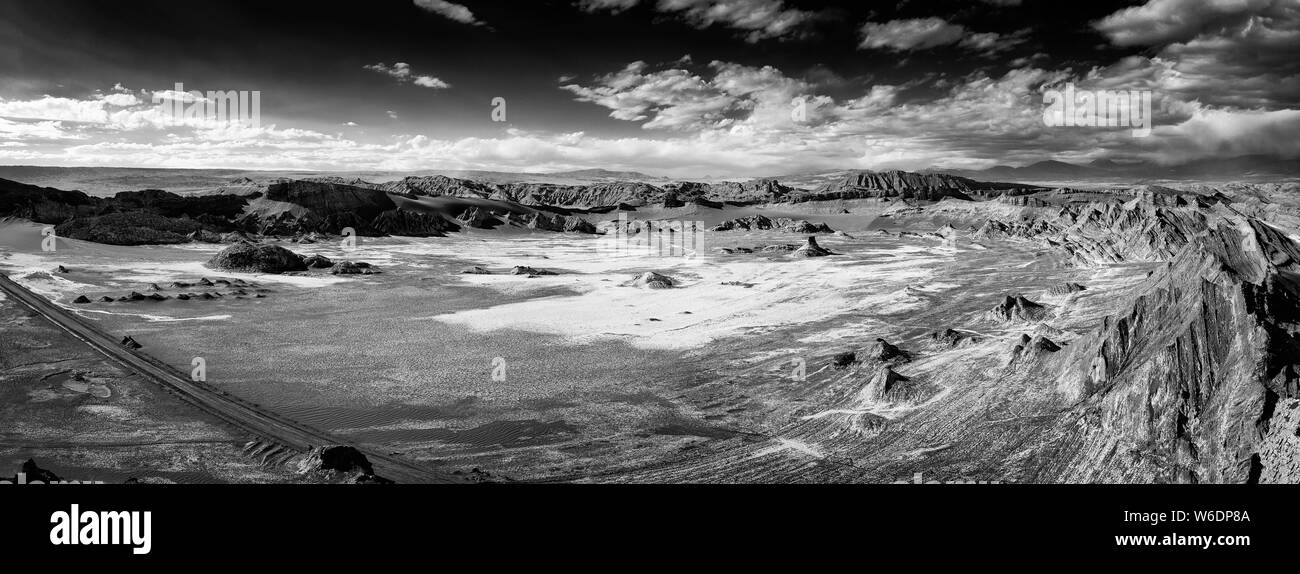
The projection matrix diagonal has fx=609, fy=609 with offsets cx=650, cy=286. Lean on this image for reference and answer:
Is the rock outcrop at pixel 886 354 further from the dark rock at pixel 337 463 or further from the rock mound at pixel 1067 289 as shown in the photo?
the dark rock at pixel 337 463

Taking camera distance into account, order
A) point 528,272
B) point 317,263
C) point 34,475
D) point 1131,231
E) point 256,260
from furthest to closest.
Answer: point 528,272, point 317,263, point 256,260, point 1131,231, point 34,475

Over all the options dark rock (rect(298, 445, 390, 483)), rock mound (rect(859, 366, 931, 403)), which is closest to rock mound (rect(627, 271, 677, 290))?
rock mound (rect(859, 366, 931, 403))

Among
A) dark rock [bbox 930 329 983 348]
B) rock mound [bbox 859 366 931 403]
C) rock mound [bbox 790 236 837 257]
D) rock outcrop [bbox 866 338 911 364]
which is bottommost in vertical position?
rock mound [bbox 859 366 931 403]

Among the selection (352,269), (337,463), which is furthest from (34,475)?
(352,269)

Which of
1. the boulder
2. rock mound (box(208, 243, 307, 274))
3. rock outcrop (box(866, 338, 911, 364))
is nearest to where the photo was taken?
rock outcrop (box(866, 338, 911, 364))

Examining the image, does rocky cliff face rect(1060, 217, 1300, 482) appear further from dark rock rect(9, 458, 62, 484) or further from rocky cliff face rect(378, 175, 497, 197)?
rocky cliff face rect(378, 175, 497, 197)

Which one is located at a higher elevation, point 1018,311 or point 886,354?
point 1018,311

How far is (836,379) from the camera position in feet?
65.3

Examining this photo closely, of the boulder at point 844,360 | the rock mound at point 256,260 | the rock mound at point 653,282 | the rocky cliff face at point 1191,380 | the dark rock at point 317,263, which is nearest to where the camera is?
the rocky cliff face at point 1191,380

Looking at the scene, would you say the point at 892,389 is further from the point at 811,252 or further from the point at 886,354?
the point at 811,252

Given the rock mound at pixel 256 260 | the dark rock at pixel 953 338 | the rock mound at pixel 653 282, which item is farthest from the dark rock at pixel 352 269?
the dark rock at pixel 953 338

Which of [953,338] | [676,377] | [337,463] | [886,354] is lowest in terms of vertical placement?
[337,463]

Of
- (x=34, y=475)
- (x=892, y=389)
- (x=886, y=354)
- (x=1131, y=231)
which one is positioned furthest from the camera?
(x=1131, y=231)
